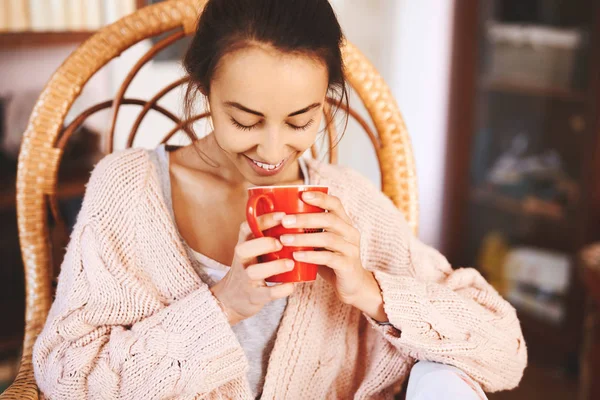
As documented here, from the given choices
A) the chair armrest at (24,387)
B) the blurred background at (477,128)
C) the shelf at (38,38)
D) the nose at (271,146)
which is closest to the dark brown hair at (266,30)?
the nose at (271,146)

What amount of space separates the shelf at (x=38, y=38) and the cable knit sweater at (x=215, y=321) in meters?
1.39

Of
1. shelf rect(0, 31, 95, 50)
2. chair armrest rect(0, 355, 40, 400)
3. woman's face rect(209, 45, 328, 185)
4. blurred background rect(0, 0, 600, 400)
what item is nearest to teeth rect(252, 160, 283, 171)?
woman's face rect(209, 45, 328, 185)

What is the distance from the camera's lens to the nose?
32.3 inches

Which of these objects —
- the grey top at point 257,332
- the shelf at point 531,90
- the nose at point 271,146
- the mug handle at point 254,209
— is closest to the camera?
the mug handle at point 254,209

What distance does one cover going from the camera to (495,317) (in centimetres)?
100

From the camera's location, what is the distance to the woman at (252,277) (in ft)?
2.62

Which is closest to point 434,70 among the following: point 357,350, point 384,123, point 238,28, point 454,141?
point 454,141

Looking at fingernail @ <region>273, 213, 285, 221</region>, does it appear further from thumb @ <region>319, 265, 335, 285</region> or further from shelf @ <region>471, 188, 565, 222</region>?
shelf @ <region>471, 188, 565, 222</region>

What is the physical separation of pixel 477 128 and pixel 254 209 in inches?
81.7

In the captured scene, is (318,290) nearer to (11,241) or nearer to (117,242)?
(117,242)

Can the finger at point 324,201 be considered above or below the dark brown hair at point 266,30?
below

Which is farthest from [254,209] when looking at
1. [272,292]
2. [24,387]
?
[24,387]

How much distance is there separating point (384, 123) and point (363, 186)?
174 mm

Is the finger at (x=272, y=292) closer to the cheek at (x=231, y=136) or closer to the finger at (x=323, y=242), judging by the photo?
the finger at (x=323, y=242)
